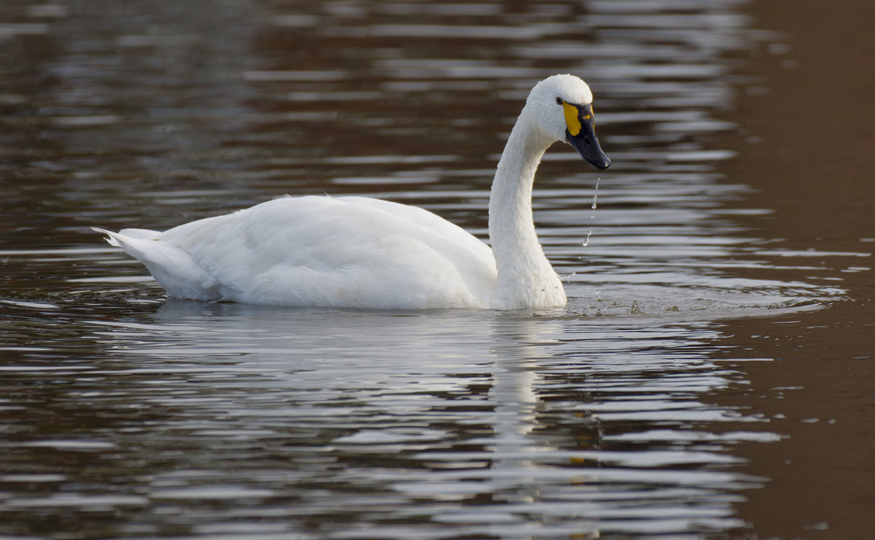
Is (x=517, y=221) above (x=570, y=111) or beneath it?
beneath

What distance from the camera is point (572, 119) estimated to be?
34.6ft

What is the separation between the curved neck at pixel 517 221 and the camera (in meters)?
10.8

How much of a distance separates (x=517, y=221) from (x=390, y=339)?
1.69 meters

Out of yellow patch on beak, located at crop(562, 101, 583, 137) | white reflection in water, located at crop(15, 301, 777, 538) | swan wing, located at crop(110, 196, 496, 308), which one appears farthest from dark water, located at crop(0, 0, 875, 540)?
yellow patch on beak, located at crop(562, 101, 583, 137)

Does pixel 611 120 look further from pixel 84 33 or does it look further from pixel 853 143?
pixel 84 33

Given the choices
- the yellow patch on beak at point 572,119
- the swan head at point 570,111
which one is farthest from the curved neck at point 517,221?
the yellow patch on beak at point 572,119

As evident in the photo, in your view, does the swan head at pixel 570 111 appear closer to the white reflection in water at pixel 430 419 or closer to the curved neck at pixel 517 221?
the curved neck at pixel 517 221

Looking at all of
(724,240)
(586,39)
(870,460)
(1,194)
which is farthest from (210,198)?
(586,39)

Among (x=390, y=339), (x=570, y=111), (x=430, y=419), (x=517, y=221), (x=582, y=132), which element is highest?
(x=570, y=111)

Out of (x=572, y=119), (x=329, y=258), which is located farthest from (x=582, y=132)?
(x=329, y=258)

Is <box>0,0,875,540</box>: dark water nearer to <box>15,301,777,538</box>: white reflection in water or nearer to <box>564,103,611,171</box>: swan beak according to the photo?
<box>15,301,777,538</box>: white reflection in water

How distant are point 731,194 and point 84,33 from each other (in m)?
19.5

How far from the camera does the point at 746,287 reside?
38.2ft

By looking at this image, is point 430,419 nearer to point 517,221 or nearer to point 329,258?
point 329,258
